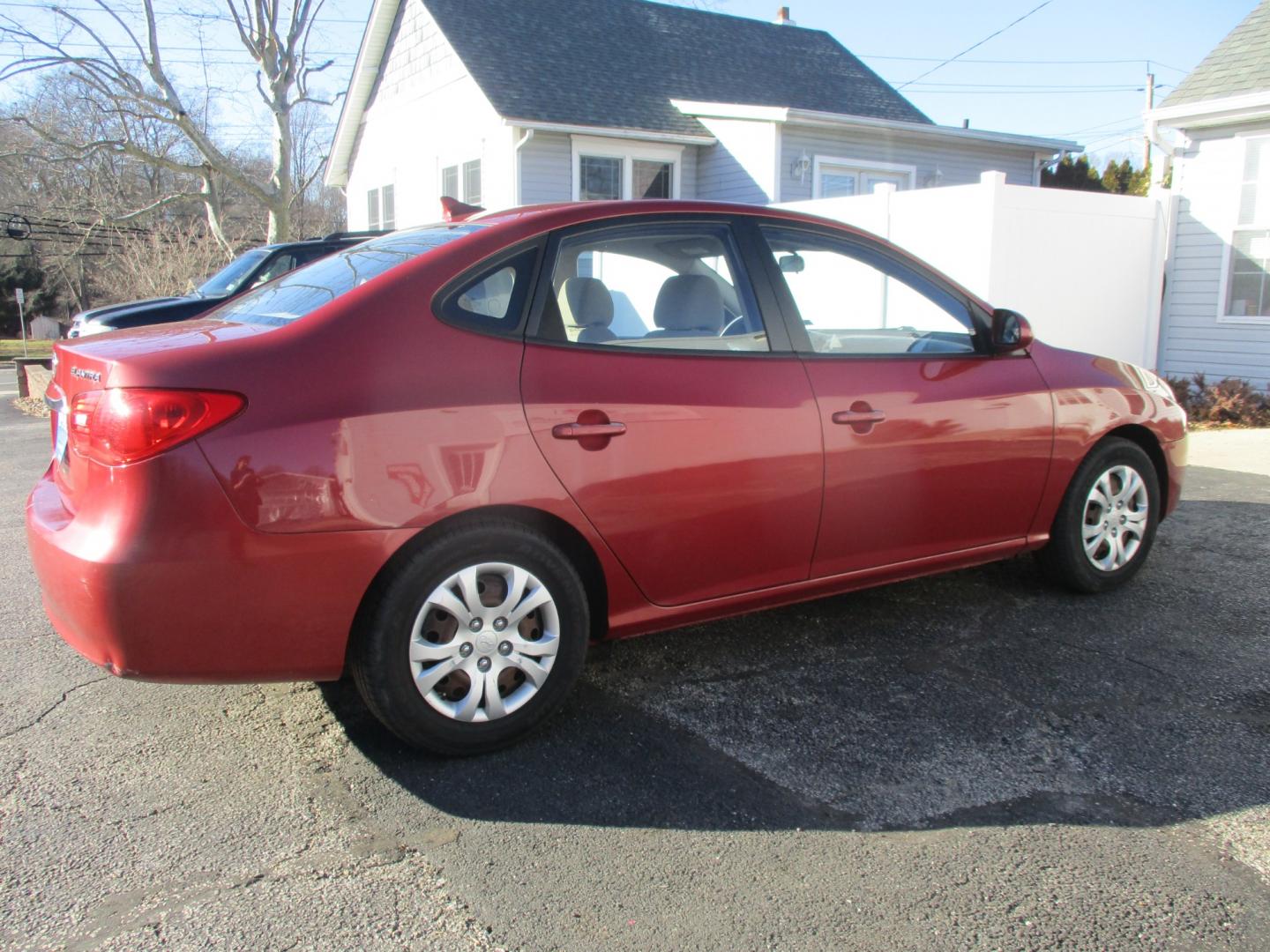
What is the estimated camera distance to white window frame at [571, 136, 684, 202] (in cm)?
1644

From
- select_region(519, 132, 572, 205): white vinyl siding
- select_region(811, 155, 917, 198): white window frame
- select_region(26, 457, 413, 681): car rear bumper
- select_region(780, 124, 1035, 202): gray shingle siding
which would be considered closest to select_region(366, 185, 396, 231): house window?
select_region(519, 132, 572, 205): white vinyl siding

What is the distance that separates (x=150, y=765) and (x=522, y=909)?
142 cm

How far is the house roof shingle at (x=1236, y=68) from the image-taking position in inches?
455

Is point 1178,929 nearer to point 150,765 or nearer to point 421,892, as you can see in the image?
point 421,892

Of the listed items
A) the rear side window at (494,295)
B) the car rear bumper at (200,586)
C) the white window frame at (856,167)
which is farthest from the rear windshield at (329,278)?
the white window frame at (856,167)

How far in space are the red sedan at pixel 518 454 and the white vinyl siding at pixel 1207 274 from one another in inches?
344

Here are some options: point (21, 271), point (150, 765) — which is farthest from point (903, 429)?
point (21, 271)

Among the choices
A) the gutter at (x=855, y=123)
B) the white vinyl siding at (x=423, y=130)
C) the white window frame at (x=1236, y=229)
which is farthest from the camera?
the white vinyl siding at (x=423, y=130)

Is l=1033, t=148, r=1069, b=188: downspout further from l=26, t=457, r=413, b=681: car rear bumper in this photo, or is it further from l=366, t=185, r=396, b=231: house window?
l=26, t=457, r=413, b=681: car rear bumper

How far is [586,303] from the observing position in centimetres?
355

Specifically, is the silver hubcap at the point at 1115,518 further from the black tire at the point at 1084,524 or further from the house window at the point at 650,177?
the house window at the point at 650,177

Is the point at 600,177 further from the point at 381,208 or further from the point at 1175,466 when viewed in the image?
the point at 1175,466

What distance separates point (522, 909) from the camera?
249cm

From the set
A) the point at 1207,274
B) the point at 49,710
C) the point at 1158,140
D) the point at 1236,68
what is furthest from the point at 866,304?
the point at 1236,68
